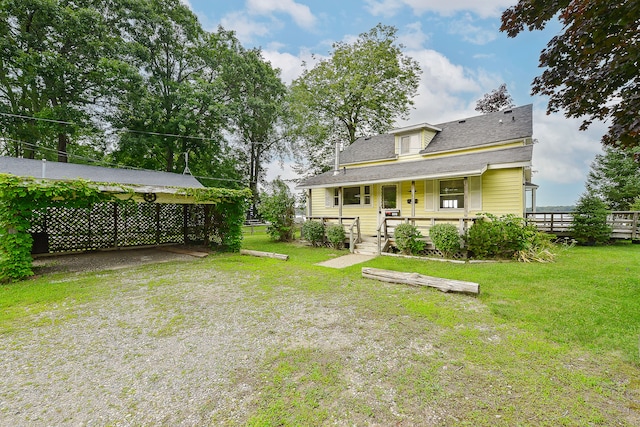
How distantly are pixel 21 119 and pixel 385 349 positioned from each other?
86.1ft

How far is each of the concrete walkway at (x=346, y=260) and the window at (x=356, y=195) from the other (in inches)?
161

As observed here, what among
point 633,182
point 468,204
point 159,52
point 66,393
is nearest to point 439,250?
point 468,204

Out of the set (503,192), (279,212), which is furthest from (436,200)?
(279,212)

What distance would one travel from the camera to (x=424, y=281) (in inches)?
227

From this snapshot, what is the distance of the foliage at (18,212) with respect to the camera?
599 cm

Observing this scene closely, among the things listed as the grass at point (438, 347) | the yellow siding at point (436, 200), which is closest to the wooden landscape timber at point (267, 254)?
the grass at point (438, 347)

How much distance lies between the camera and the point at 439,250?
931 centimetres

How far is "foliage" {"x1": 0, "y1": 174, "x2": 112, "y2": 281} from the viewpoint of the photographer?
5988mm

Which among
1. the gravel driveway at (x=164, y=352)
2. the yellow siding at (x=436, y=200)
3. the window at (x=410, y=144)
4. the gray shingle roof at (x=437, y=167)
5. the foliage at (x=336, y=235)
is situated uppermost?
the window at (x=410, y=144)

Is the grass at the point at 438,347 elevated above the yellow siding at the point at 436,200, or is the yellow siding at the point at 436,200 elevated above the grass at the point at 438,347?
the yellow siding at the point at 436,200

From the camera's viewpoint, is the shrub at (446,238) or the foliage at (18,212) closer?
the foliage at (18,212)

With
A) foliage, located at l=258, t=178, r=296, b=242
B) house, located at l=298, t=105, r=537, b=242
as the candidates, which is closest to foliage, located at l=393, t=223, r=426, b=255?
house, located at l=298, t=105, r=537, b=242

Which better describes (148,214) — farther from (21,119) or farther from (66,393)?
(21,119)

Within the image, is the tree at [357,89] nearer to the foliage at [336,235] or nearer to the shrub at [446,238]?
the foliage at [336,235]
